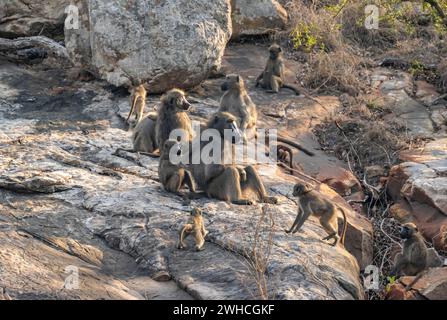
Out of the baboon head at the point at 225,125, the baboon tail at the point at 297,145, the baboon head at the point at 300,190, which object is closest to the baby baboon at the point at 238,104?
the baboon tail at the point at 297,145

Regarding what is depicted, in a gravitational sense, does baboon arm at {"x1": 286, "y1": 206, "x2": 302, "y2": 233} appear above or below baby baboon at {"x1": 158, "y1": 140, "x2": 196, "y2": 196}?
below

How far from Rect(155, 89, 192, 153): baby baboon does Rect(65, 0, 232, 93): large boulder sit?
3.17 meters

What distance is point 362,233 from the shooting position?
10.1 metres

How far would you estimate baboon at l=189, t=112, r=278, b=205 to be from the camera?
9.23 m

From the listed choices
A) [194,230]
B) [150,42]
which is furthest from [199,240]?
[150,42]

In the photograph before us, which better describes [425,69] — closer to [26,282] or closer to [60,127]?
[60,127]

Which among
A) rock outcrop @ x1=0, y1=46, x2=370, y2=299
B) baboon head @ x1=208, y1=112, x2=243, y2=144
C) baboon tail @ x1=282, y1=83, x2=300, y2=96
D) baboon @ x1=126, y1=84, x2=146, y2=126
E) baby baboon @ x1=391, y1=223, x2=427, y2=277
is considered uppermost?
baboon head @ x1=208, y1=112, x2=243, y2=144

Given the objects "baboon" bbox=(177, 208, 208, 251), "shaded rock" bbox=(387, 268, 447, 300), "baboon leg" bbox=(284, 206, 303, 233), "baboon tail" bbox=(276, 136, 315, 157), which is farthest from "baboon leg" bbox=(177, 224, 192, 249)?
"baboon tail" bbox=(276, 136, 315, 157)

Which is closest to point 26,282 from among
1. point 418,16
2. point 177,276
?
point 177,276

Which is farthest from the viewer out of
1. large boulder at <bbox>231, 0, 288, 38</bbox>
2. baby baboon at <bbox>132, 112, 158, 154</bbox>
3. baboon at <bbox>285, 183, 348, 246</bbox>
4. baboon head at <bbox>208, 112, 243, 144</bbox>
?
large boulder at <bbox>231, 0, 288, 38</bbox>

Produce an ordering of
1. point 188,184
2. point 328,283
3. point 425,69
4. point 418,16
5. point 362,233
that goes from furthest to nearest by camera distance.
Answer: point 418,16
point 425,69
point 362,233
point 188,184
point 328,283

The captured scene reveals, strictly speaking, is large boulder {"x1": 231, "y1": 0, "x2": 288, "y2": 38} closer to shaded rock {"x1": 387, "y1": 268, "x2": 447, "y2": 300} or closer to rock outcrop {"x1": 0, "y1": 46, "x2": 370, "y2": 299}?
rock outcrop {"x1": 0, "y1": 46, "x2": 370, "y2": 299}

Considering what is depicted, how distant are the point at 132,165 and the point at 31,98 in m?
3.59

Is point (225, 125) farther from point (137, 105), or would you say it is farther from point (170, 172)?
point (137, 105)
